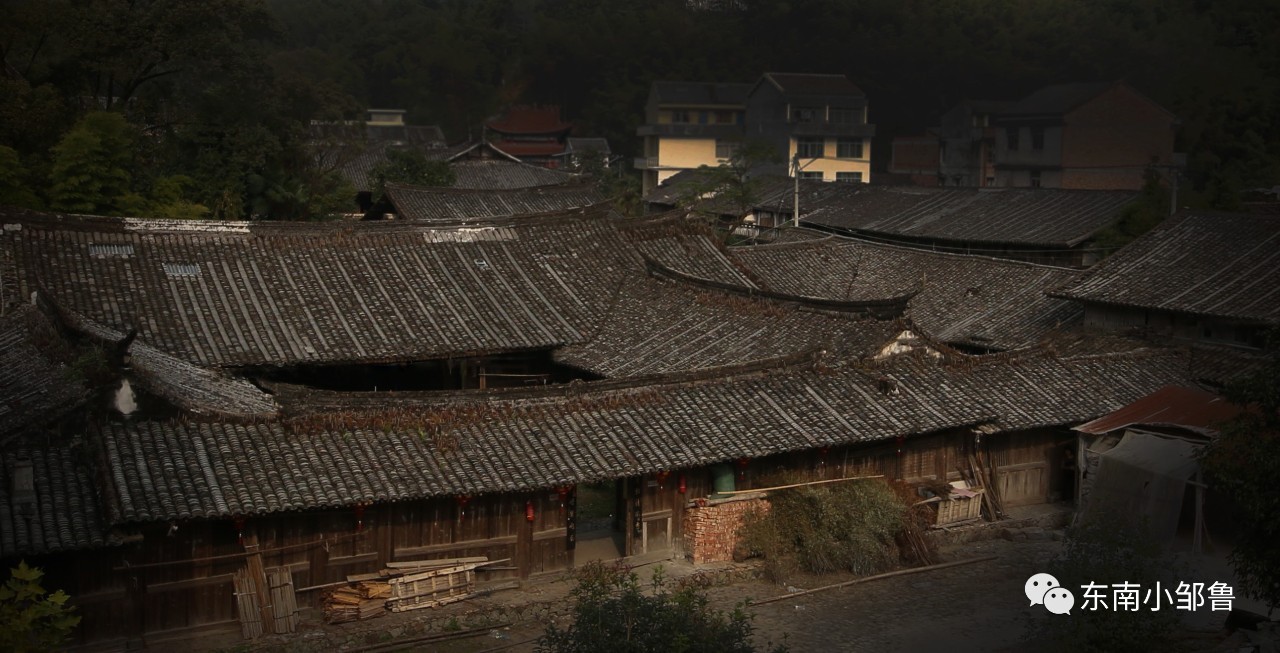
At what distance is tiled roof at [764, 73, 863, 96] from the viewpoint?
287 feet

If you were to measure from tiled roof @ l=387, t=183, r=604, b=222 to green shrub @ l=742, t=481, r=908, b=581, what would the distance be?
26.1 metres

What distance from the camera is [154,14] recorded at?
40.2m

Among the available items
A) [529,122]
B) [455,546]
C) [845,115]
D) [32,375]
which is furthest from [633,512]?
[529,122]

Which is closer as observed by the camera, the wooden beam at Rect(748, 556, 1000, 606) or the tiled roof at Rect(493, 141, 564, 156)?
the wooden beam at Rect(748, 556, 1000, 606)

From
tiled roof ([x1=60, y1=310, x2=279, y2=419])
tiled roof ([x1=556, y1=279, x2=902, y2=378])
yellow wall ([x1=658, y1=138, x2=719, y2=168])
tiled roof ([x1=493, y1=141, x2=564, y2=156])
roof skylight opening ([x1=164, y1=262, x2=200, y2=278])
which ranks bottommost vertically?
tiled roof ([x1=60, y1=310, x2=279, y2=419])

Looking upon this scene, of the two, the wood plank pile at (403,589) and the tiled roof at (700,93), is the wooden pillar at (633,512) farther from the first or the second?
the tiled roof at (700,93)

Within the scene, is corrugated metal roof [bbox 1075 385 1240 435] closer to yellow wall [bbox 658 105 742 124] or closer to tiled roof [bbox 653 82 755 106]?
tiled roof [bbox 653 82 755 106]

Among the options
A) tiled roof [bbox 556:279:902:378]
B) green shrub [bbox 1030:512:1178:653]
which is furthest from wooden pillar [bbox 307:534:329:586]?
green shrub [bbox 1030:512:1178:653]

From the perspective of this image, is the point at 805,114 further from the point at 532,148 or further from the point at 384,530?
the point at 384,530

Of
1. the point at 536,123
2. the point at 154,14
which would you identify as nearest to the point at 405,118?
the point at 536,123

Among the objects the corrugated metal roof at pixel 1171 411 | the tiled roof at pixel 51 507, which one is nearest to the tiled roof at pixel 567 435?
the tiled roof at pixel 51 507

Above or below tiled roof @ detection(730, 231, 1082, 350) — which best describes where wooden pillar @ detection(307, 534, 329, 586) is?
below

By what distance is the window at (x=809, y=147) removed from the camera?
84.9 meters

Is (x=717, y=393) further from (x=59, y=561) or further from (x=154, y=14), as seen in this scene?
(x=154, y=14)
